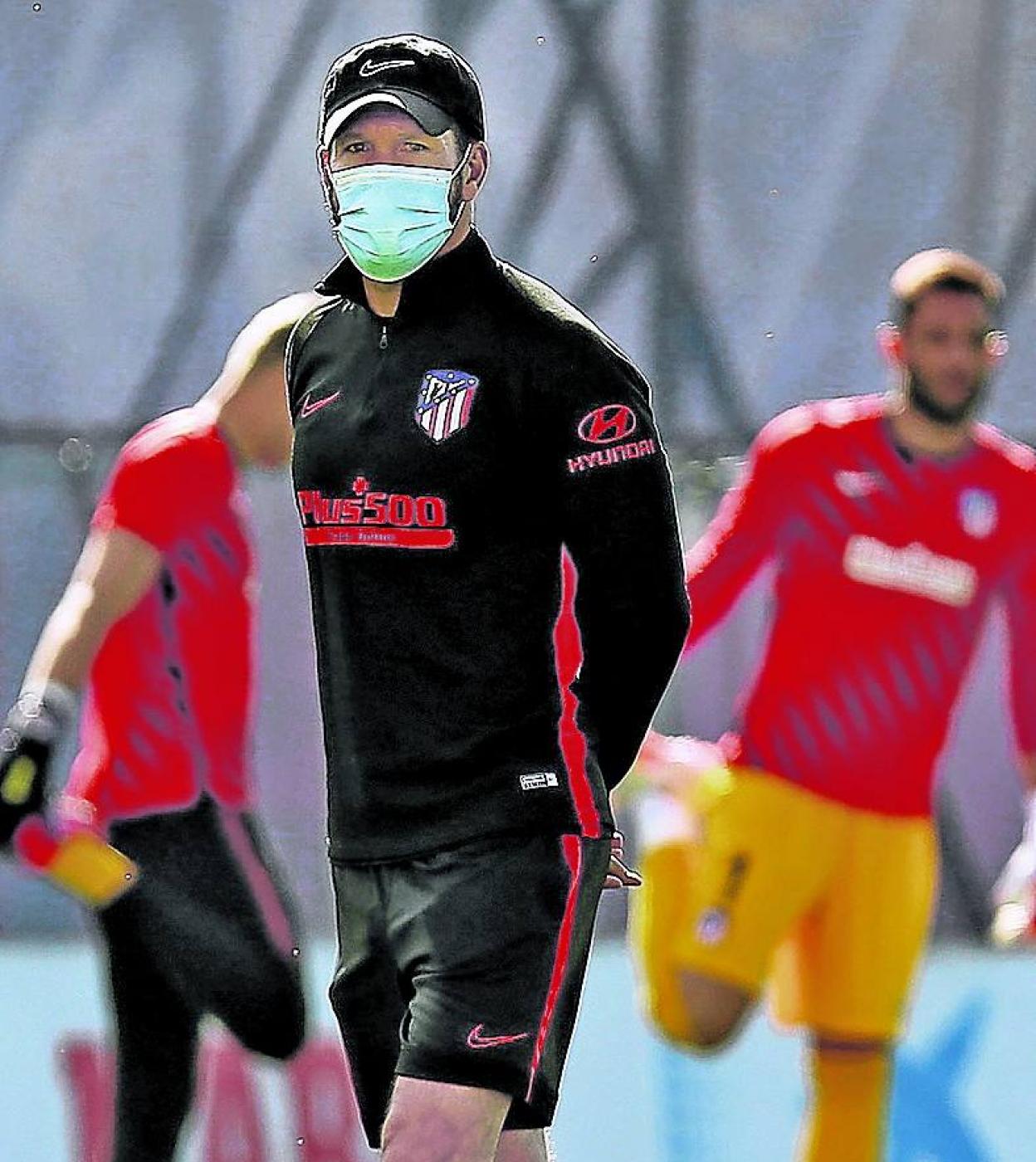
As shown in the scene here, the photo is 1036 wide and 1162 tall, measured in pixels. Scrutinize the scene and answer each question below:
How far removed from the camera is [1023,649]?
424 cm

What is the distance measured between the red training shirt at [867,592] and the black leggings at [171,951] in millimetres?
815

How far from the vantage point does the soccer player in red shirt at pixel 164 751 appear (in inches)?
154

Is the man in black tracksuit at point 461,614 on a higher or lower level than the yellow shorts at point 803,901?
higher

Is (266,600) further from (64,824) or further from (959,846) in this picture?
(959,846)

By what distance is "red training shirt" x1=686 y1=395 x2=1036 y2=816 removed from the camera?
13.5 ft

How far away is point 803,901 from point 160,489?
119 centimetres

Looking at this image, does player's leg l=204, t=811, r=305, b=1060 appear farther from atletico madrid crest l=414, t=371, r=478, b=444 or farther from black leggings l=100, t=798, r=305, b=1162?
atletico madrid crest l=414, t=371, r=478, b=444

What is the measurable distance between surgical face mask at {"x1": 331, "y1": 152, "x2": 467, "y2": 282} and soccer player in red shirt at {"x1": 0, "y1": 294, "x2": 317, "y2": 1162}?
127cm

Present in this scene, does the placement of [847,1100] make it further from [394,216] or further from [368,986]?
[394,216]

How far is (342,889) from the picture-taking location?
2736mm

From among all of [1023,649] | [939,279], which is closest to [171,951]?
[1023,649]

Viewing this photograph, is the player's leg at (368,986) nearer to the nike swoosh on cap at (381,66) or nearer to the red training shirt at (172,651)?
the nike swoosh on cap at (381,66)

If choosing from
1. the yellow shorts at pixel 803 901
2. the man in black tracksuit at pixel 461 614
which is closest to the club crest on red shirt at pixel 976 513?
the yellow shorts at pixel 803 901

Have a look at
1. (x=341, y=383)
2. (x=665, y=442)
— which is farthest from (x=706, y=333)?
(x=341, y=383)
